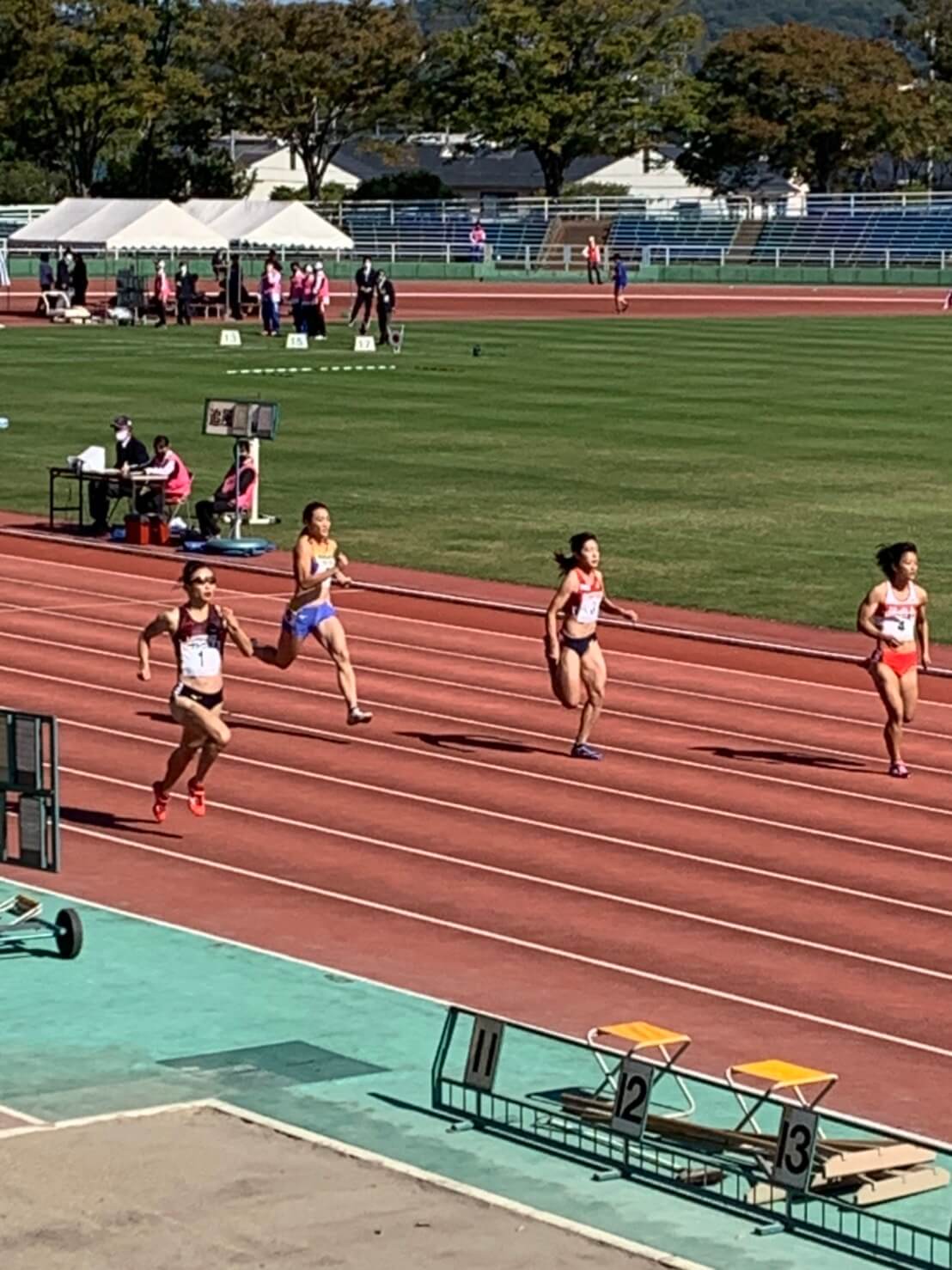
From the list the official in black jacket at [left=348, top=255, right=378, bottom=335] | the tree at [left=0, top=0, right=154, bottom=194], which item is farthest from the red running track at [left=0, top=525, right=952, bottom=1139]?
the tree at [left=0, top=0, right=154, bottom=194]

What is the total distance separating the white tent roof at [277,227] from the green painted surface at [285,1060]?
182 feet

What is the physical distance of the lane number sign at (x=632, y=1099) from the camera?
1138 cm

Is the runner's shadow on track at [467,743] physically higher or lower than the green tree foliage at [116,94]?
lower

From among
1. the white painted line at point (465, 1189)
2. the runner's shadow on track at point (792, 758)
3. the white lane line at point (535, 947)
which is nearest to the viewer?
the white painted line at point (465, 1189)

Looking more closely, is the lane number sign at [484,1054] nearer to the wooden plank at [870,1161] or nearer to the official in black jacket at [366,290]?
the wooden plank at [870,1161]

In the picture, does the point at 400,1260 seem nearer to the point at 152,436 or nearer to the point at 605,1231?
the point at 605,1231

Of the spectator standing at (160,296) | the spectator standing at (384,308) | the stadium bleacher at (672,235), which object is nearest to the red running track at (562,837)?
the spectator standing at (384,308)

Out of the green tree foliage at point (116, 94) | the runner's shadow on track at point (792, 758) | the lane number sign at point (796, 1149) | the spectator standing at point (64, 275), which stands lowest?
the runner's shadow on track at point (792, 758)

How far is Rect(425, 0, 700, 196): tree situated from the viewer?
121 m

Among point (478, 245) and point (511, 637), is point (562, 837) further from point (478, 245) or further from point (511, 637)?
point (478, 245)

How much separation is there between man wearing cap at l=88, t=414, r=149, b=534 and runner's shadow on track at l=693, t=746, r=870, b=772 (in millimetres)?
13101

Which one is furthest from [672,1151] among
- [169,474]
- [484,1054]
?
[169,474]

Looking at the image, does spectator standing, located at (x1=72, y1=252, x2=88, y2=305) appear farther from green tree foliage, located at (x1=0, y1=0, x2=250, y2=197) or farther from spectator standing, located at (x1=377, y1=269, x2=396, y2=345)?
green tree foliage, located at (x1=0, y1=0, x2=250, y2=197)

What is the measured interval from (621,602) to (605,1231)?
1750 cm
